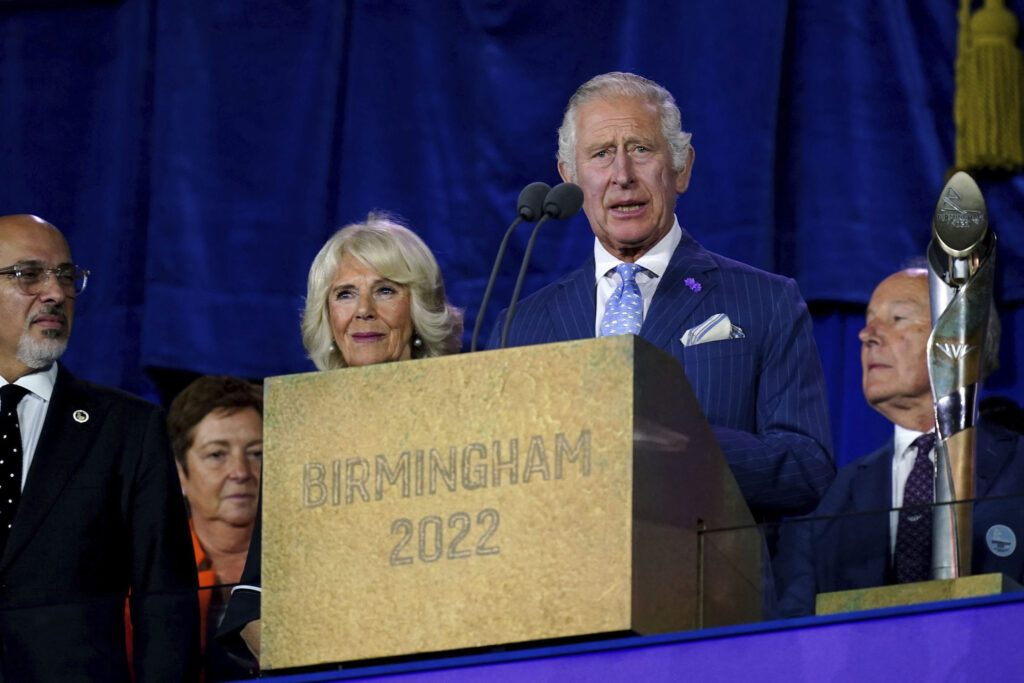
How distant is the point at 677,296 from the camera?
110 inches

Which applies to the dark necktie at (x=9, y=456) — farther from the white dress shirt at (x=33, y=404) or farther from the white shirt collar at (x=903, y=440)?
the white shirt collar at (x=903, y=440)

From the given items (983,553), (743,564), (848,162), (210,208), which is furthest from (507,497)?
(210,208)

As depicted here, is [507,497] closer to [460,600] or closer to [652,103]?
[460,600]

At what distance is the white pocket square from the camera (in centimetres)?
271

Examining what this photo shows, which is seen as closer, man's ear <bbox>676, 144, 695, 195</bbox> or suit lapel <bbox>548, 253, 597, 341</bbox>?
suit lapel <bbox>548, 253, 597, 341</bbox>

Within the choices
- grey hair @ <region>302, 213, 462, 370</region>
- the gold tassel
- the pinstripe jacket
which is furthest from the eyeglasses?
the gold tassel

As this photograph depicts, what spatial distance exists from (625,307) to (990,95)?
6.10 feet

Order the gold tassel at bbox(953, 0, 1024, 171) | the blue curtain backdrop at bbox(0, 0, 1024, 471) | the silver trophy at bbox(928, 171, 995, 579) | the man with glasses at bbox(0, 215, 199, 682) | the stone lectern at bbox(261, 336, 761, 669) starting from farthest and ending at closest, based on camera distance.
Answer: the blue curtain backdrop at bbox(0, 0, 1024, 471) < the gold tassel at bbox(953, 0, 1024, 171) < the man with glasses at bbox(0, 215, 199, 682) < the silver trophy at bbox(928, 171, 995, 579) < the stone lectern at bbox(261, 336, 761, 669)

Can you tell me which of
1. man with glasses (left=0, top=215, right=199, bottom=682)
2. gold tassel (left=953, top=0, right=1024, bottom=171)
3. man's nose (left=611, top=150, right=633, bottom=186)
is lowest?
man with glasses (left=0, top=215, right=199, bottom=682)

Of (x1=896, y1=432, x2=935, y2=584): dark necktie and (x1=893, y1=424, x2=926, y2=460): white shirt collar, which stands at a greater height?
(x1=893, y1=424, x2=926, y2=460): white shirt collar

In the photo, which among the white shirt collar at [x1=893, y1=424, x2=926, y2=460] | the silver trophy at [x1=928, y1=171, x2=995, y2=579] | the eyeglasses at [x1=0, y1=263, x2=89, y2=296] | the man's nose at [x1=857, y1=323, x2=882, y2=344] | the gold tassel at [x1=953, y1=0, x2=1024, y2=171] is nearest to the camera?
the silver trophy at [x1=928, y1=171, x2=995, y2=579]

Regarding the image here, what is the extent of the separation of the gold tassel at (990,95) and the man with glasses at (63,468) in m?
2.15

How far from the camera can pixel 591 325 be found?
2.83 metres

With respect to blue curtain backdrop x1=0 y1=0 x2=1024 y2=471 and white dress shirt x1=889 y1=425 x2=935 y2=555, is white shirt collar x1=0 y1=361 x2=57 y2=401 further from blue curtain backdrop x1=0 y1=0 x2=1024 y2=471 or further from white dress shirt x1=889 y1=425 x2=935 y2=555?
blue curtain backdrop x1=0 y1=0 x2=1024 y2=471
